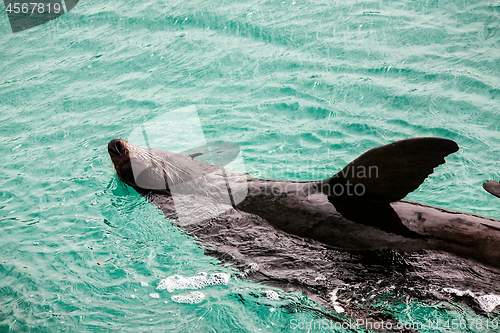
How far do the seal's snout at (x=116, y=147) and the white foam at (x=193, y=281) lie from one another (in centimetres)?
131

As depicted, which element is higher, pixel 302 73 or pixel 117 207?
pixel 302 73

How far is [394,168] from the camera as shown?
314cm

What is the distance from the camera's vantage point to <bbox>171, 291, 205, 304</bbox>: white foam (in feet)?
12.2

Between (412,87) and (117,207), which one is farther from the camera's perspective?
(412,87)

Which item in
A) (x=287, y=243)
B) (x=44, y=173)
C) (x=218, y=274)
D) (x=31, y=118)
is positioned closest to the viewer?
(x=287, y=243)

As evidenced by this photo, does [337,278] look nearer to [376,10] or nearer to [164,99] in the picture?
[164,99]

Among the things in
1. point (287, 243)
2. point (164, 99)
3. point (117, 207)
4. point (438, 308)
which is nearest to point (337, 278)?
point (287, 243)

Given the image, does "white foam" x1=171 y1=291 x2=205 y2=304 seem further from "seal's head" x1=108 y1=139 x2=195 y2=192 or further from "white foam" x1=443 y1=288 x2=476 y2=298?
"white foam" x1=443 y1=288 x2=476 y2=298

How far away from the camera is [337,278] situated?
3.39 meters

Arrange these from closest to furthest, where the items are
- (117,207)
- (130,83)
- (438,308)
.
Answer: (438,308), (117,207), (130,83)

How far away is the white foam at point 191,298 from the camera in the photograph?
371 centimetres

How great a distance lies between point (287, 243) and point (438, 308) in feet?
4.14
